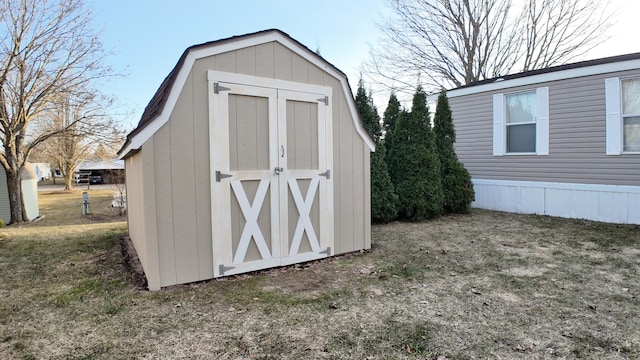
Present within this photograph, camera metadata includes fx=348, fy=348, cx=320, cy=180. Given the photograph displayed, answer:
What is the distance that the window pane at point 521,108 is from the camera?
783 cm

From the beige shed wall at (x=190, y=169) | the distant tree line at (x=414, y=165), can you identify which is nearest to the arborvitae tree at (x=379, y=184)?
the distant tree line at (x=414, y=165)

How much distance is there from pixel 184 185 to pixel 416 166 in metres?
5.30

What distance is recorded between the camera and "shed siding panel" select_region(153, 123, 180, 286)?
3441 mm

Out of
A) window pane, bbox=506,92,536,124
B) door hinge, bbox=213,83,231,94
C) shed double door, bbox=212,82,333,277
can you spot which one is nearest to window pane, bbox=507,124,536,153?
window pane, bbox=506,92,536,124

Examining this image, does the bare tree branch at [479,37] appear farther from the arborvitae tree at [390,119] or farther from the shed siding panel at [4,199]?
the shed siding panel at [4,199]

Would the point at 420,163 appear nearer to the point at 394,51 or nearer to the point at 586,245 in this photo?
the point at 586,245

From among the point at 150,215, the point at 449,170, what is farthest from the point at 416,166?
the point at 150,215

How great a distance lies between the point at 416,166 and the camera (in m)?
7.57

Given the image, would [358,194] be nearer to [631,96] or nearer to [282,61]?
[282,61]

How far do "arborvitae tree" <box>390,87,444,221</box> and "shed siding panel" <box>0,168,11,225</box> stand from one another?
1207 centimetres

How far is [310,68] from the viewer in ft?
14.5

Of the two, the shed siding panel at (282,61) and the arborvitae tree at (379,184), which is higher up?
the shed siding panel at (282,61)

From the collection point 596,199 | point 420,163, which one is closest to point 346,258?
point 420,163

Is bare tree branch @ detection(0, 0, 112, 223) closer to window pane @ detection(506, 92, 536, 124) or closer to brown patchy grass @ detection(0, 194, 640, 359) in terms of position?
brown patchy grass @ detection(0, 194, 640, 359)
